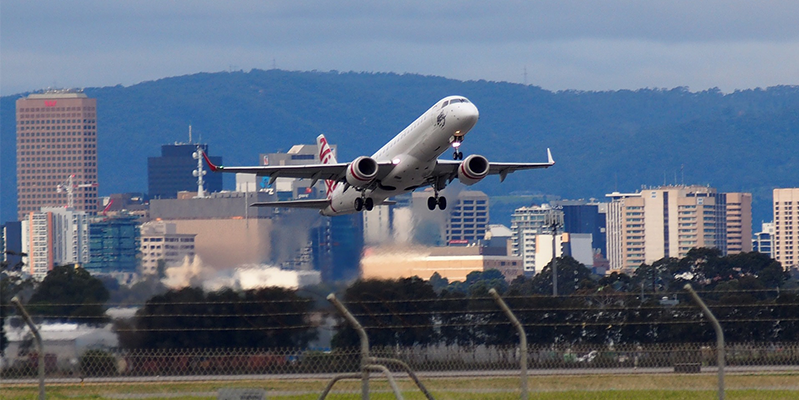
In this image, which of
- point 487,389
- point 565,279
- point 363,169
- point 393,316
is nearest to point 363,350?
point 487,389

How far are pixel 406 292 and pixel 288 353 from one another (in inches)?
486

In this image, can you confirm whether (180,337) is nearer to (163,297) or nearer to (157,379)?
(163,297)

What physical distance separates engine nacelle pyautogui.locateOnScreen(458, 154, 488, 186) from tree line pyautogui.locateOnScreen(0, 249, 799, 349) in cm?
790

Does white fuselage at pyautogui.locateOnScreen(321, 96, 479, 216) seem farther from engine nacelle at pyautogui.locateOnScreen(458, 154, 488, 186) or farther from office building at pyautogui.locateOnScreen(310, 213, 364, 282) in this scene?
office building at pyautogui.locateOnScreen(310, 213, 364, 282)

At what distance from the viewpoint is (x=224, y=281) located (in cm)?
4466

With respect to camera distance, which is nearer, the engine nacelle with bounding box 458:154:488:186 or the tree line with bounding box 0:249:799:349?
the tree line with bounding box 0:249:799:349

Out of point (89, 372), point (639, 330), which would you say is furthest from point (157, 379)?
point (639, 330)

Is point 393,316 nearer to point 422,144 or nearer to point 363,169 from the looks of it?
point 422,144

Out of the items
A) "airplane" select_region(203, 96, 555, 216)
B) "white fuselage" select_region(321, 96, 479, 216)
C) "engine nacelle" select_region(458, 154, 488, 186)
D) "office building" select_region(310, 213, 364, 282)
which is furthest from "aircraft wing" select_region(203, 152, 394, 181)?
"office building" select_region(310, 213, 364, 282)

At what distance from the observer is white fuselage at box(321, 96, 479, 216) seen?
149 ft

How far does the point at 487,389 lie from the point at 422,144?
22.6 metres

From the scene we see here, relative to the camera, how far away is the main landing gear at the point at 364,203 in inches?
2071

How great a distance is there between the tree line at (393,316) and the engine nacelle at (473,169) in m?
7.90

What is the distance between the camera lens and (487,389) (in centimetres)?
2503
